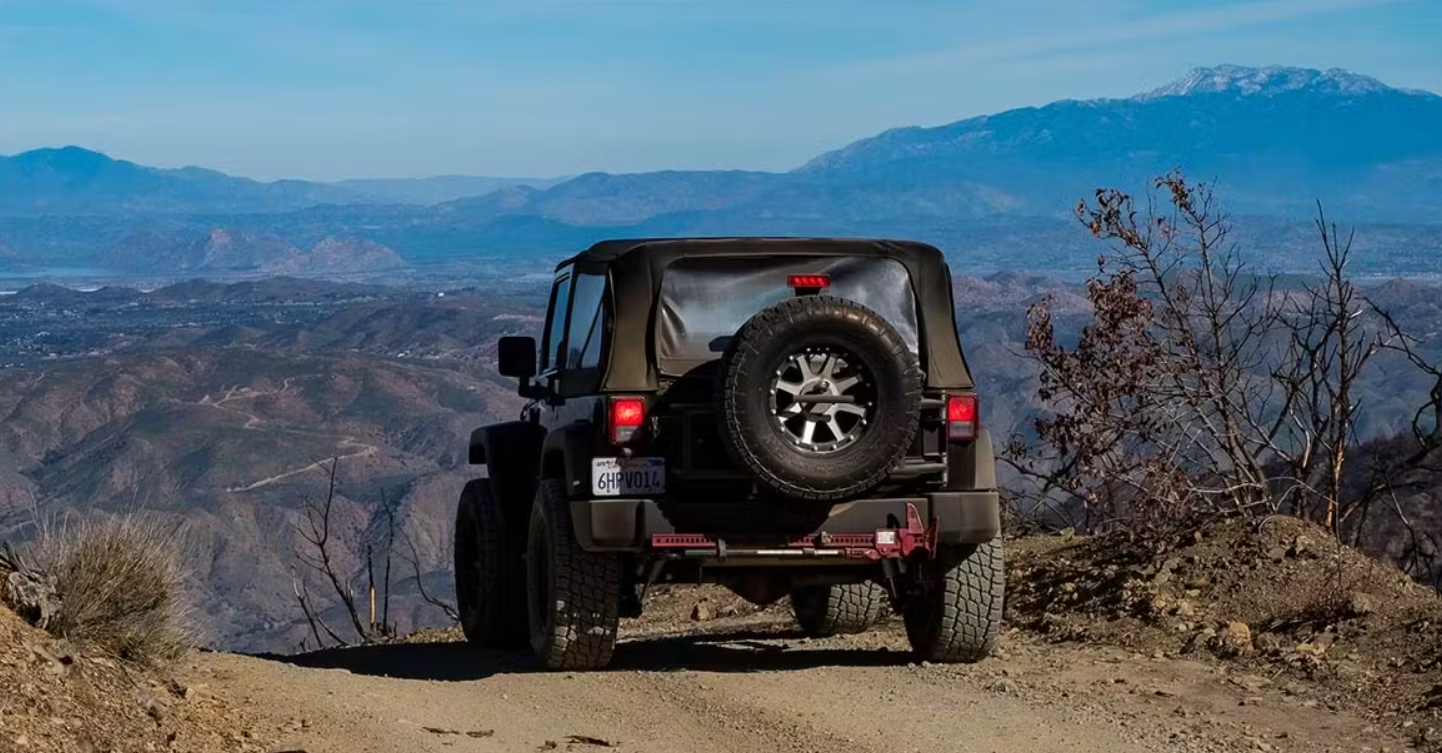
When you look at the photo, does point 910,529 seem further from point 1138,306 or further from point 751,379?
point 1138,306

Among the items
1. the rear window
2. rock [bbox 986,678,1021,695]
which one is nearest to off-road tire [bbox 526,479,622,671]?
the rear window

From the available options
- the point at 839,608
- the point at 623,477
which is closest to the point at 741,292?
the point at 623,477

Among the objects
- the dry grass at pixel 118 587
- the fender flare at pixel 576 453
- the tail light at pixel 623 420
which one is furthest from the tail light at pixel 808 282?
the dry grass at pixel 118 587

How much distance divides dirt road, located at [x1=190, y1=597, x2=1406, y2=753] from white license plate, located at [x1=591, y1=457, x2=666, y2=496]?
3.03 ft

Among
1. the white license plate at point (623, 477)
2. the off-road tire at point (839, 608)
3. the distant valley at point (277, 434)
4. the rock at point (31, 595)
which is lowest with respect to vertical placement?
the distant valley at point (277, 434)

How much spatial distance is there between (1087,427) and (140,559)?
848cm

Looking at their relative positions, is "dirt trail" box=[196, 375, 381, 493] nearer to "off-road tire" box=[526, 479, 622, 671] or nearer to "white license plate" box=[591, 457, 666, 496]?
"off-road tire" box=[526, 479, 622, 671]

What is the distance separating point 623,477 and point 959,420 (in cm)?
156

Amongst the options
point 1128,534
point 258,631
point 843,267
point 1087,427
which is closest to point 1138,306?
point 1087,427

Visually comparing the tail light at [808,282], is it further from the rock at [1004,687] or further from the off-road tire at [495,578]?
the off-road tire at [495,578]

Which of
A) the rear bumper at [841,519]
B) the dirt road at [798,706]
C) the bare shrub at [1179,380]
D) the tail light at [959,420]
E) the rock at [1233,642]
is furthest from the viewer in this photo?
the bare shrub at [1179,380]

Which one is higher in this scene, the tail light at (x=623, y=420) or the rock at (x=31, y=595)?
the tail light at (x=623, y=420)

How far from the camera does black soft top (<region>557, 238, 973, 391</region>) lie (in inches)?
364

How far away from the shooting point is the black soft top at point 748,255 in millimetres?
9258
